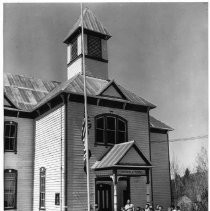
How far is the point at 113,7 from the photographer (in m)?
18.2

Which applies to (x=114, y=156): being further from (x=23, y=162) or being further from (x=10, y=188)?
(x=10, y=188)

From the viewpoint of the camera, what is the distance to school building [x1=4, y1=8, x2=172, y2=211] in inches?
791

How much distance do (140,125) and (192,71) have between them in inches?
258

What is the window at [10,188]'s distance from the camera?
21812 mm

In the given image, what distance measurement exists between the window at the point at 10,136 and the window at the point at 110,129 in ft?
18.5

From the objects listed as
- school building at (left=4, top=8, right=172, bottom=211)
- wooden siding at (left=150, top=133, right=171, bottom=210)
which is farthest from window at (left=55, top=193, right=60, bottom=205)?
wooden siding at (left=150, top=133, right=171, bottom=210)

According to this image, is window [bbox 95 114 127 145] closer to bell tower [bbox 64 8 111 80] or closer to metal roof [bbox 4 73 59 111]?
bell tower [bbox 64 8 111 80]

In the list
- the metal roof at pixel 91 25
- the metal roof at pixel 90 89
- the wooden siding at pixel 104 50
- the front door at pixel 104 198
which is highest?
the metal roof at pixel 91 25

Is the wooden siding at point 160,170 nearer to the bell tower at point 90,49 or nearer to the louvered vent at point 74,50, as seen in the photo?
the bell tower at point 90,49

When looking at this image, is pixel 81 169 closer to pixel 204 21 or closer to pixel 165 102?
pixel 165 102

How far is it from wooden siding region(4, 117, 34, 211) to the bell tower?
5.73 meters

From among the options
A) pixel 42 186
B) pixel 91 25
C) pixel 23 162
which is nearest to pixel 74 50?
pixel 91 25

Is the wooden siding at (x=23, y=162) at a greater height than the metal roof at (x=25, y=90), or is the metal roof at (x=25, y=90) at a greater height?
the metal roof at (x=25, y=90)

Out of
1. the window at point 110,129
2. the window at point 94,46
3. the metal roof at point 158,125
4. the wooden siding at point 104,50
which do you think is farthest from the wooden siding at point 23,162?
the metal roof at point 158,125
